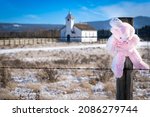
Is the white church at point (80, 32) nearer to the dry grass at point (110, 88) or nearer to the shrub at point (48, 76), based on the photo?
→ the shrub at point (48, 76)

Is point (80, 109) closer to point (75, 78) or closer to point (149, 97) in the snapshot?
point (149, 97)

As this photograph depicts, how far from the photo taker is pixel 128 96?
142cm

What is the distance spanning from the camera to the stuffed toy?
1397 mm

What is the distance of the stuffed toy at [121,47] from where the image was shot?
140 cm

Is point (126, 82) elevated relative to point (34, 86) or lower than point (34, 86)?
elevated

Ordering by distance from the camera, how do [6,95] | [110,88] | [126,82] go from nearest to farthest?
[126,82] < [6,95] < [110,88]

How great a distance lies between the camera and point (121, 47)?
56.7 inches

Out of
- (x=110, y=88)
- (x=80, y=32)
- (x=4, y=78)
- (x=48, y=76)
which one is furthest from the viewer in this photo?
(x=80, y=32)

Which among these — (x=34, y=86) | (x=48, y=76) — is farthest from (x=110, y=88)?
(x=48, y=76)

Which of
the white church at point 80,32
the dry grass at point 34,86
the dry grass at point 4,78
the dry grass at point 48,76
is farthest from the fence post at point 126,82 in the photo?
the white church at point 80,32

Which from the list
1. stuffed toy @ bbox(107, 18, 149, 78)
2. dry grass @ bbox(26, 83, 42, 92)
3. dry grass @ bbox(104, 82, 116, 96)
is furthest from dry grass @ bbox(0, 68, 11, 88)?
stuffed toy @ bbox(107, 18, 149, 78)

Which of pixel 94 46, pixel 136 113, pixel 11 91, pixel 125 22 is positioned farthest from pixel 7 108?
pixel 94 46

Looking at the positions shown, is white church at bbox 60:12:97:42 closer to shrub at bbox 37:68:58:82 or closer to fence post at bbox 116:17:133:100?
shrub at bbox 37:68:58:82

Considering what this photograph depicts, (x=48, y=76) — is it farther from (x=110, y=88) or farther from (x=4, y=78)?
Result: (x=110, y=88)
